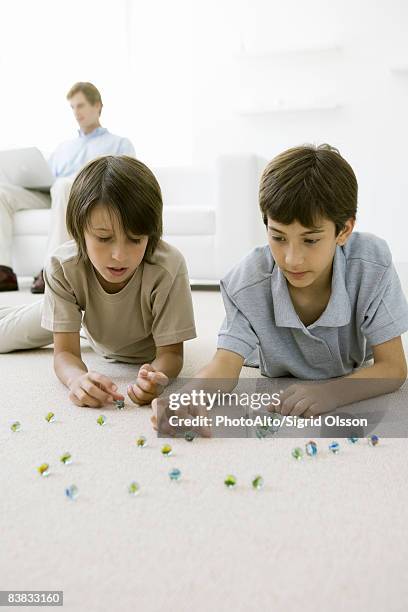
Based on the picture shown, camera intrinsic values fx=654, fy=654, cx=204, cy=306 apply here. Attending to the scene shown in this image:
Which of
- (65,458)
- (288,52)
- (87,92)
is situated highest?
(288,52)

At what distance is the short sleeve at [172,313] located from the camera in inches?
49.1

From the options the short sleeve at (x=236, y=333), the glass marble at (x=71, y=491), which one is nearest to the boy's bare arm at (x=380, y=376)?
the short sleeve at (x=236, y=333)

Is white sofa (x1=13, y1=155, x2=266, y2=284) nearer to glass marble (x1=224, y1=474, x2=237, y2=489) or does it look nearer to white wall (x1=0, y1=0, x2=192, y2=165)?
white wall (x1=0, y1=0, x2=192, y2=165)

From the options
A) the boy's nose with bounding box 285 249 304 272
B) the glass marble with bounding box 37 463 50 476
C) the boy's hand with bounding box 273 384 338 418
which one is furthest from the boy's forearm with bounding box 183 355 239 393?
the glass marble with bounding box 37 463 50 476

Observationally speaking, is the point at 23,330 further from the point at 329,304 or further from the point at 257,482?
the point at 257,482

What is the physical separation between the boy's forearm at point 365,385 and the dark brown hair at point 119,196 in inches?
16.7

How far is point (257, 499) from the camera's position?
0.71 m

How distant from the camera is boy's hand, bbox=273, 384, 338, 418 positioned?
3.26 feet

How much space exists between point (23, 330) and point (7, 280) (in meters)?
1.38

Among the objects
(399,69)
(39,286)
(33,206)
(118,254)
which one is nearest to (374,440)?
(118,254)

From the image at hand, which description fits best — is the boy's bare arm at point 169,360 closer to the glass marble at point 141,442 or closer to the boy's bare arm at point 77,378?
the boy's bare arm at point 77,378

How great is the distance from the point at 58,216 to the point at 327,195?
1.87 m

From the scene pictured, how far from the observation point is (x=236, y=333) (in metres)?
1.14

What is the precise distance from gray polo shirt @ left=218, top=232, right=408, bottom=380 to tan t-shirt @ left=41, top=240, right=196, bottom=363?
128mm
